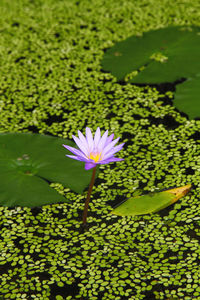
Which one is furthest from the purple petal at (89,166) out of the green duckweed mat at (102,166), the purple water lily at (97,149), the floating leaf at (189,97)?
the floating leaf at (189,97)

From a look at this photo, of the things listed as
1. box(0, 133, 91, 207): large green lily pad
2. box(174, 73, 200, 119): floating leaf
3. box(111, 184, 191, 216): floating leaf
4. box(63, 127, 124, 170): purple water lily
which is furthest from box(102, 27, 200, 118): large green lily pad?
box(63, 127, 124, 170): purple water lily

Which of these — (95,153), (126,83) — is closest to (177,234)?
(95,153)

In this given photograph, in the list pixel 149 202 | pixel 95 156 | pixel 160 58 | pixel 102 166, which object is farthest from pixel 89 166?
pixel 160 58

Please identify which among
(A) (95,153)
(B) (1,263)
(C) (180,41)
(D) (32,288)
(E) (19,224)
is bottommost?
(D) (32,288)

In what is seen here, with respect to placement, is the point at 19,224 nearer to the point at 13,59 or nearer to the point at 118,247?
the point at 118,247

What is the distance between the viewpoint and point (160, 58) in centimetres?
254

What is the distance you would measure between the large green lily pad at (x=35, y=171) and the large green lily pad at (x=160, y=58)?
25.2 inches

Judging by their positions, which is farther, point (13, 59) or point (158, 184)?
point (13, 59)

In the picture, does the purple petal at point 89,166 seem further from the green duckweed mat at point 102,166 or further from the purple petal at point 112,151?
the green duckweed mat at point 102,166

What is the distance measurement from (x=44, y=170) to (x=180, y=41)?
124cm

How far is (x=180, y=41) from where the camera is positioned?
8.77ft

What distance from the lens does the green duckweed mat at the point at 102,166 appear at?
154 centimetres

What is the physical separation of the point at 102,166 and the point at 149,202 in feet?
1.02

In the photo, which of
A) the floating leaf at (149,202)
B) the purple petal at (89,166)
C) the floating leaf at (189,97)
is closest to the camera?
the purple petal at (89,166)
